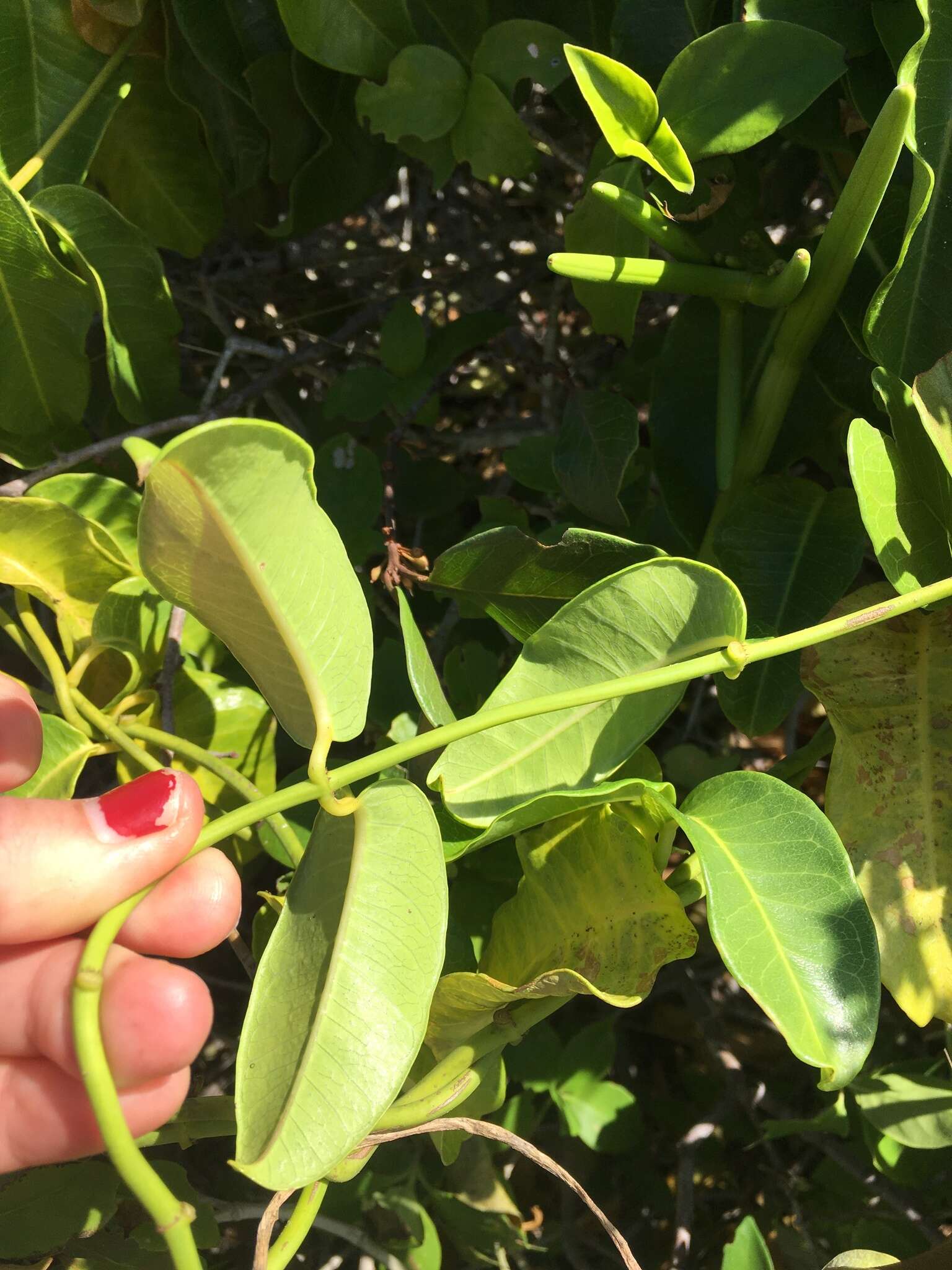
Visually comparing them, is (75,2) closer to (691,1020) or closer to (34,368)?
(34,368)

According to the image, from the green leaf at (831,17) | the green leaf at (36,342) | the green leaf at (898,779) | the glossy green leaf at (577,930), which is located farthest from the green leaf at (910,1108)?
the green leaf at (36,342)

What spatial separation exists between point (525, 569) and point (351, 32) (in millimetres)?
532

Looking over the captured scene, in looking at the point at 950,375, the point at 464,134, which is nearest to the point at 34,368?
the point at 464,134

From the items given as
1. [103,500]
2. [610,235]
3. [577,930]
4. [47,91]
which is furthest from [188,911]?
[47,91]

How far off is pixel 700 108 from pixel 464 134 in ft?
0.92

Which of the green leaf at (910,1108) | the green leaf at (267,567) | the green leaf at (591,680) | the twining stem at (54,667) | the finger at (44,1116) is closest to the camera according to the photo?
the green leaf at (267,567)

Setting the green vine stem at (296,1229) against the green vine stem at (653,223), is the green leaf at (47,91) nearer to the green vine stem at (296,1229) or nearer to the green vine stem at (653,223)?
the green vine stem at (653,223)

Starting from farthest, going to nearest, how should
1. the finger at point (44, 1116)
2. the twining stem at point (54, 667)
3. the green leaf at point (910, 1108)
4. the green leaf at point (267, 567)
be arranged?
the green leaf at point (910, 1108), the twining stem at point (54, 667), the finger at point (44, 1116), the green leaf at point (267, 567)

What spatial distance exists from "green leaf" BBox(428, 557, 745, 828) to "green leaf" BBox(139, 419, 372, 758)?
0.31 feet

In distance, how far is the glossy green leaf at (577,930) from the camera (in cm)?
67

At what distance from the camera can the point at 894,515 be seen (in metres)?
0.68

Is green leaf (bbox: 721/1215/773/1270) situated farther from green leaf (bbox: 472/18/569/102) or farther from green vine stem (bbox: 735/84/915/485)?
green leaf (bbox: 472/18/569/102)

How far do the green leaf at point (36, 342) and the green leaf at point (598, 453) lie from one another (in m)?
0.47

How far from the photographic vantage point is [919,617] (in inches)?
29.9
